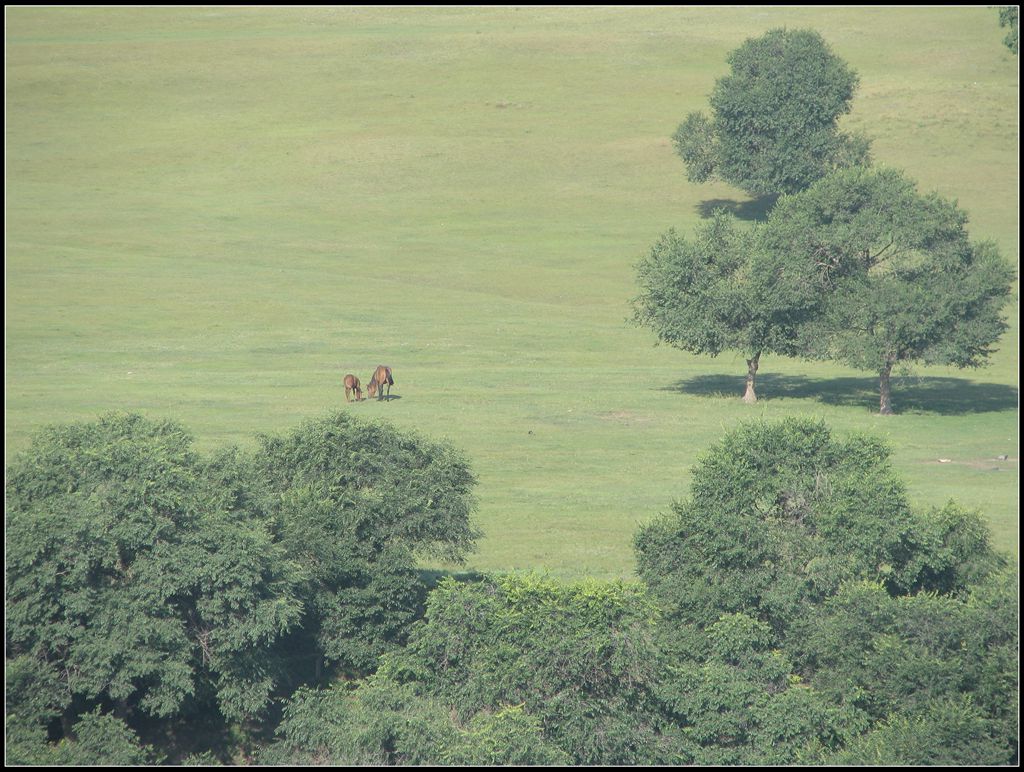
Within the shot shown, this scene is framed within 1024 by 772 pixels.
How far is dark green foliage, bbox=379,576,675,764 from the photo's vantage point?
30.0m

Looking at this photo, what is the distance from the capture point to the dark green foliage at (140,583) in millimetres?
30172

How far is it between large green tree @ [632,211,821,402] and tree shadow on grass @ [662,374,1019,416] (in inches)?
82.4

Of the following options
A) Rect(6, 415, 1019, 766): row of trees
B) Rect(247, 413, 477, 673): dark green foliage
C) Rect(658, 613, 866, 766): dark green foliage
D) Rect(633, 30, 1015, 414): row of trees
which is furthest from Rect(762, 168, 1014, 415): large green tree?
Rect(658, 613, 866, 766): dark green foliage

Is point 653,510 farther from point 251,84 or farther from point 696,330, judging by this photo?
point 251,84

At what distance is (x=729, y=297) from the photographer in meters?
60.4

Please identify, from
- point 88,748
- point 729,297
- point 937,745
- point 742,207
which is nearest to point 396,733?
point 88,748

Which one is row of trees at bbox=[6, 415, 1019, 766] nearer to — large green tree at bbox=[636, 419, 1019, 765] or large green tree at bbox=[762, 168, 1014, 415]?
large green tree at bbox=[636, 419, 1019, 765]

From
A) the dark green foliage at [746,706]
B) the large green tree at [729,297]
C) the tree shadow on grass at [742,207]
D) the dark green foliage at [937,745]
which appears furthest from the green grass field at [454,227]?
the dark green foliage at [937,745]

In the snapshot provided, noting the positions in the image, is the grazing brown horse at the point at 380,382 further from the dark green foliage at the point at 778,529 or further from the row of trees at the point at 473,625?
the dark green foliage at the point at 778,529

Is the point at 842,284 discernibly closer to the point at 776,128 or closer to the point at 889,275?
the point at 889,275

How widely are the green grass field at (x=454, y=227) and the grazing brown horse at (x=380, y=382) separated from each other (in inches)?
45.7

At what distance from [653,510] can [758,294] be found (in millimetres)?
19768

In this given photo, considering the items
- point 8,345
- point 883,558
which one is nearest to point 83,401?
point 8,345

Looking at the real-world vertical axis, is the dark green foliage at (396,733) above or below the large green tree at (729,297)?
below
